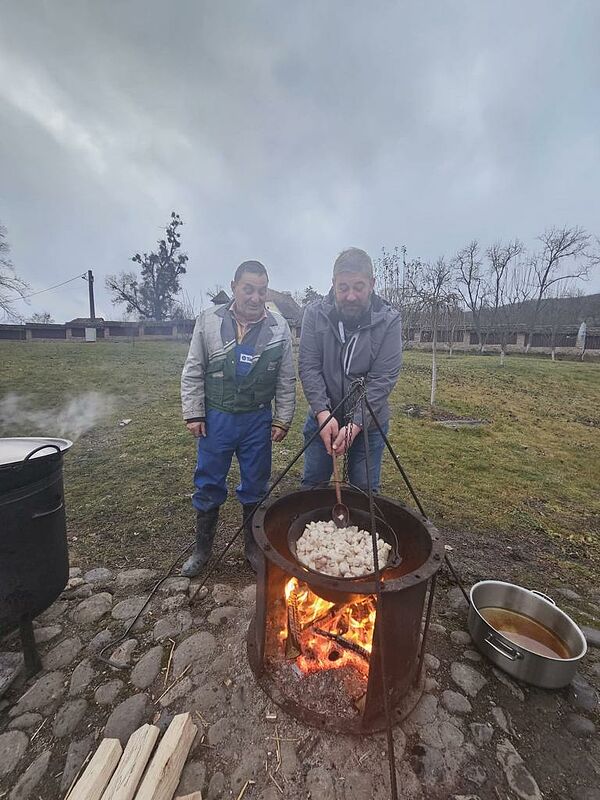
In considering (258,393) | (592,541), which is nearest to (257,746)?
(258,393)

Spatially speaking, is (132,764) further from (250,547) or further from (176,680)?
(250,547)

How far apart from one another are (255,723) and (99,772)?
0.69 m

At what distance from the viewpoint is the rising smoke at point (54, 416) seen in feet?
21.2

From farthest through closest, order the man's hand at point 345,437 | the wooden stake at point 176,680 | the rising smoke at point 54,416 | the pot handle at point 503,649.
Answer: the rising smoke at point 54,416
the man's hand at point 345,437
the pot handle at point 503,649
the wooden stake at point 176,680

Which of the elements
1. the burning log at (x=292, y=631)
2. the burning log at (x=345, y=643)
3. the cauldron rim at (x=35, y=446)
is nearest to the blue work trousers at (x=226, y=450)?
the cauldron rim at (x=35, y=446)

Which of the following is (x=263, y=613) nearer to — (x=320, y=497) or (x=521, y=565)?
(x=320, y=497)

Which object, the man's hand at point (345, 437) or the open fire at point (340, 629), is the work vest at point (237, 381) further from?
the open fire at point (340, 629)

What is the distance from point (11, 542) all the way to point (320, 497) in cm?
178

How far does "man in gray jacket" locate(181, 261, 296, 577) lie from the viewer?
2854 millimetres

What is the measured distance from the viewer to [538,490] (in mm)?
4891

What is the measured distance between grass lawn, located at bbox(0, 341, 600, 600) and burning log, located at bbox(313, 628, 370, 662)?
5.40 ft

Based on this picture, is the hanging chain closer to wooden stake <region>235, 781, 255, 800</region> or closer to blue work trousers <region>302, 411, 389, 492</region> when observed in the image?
blue work trousers <region>302, 411, 389, 492</region>

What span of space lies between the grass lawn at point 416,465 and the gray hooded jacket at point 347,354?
1.82 meters

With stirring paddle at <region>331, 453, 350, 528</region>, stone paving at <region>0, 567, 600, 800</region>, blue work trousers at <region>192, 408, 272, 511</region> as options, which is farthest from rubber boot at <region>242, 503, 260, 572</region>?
stirring paddle at <region>331, 453, 350, 528</region>
